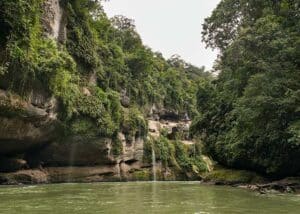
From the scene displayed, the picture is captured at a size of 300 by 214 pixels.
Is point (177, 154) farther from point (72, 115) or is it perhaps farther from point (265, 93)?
point (265, 93)

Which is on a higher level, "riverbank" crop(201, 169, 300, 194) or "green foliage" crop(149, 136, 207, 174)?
"green foliage" crop(149, 136, 207, 174)

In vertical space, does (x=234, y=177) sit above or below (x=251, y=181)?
above

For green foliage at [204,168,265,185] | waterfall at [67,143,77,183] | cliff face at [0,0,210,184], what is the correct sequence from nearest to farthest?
cliff face at [0,0,210,184] → green foliage at [204,168,265,185] → waterfall at [67,143,77,183]

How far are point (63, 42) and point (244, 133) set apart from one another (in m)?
13.7

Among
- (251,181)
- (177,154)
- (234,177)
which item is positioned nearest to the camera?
(251,181)

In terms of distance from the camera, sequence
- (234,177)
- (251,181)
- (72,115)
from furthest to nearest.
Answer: (72,115) < (234,177) < (251,181)

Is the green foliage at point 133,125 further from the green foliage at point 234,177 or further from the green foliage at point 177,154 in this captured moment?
the green foliage at point 234,177

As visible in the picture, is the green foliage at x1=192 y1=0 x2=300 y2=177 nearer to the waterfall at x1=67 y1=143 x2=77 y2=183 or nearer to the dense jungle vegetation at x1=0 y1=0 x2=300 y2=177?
the dense jungle vegetation at x1=0 y1=0 x2=300 y2=177

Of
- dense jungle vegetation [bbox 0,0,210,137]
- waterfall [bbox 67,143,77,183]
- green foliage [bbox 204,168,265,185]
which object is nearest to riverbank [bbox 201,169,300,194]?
green foliage [bbox 204,168,265,185]

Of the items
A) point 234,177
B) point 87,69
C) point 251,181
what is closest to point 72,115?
point 87,69

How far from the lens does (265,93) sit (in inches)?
669

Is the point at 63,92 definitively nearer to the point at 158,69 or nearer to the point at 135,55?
the point at 135,55

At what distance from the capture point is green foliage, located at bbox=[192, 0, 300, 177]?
1681cm

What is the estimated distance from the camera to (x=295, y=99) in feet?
51.8
